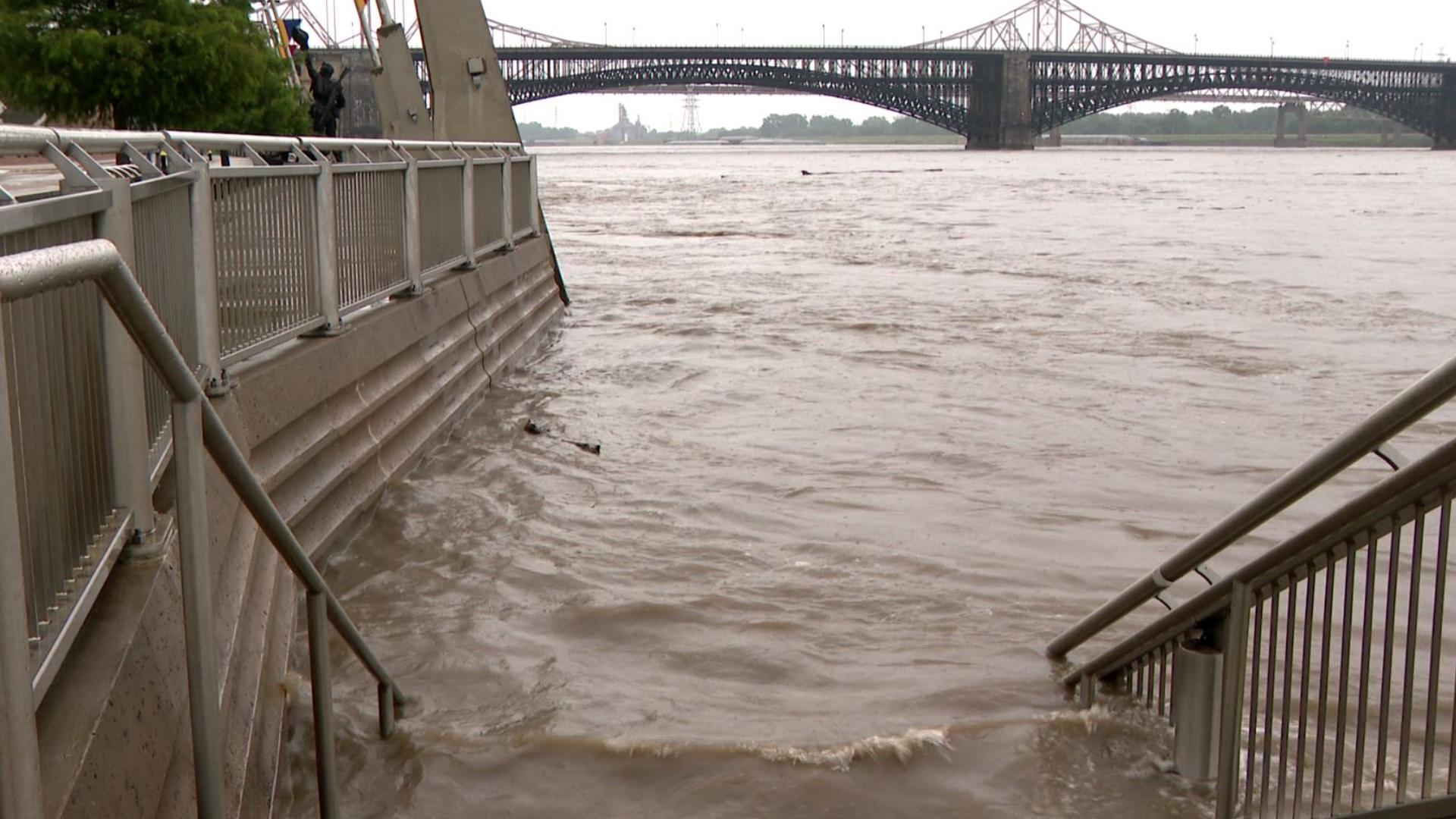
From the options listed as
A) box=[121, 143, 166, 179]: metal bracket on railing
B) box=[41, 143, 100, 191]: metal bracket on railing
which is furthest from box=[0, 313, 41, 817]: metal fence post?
box=[121, 143, 166, 179]: metal bracket on railing

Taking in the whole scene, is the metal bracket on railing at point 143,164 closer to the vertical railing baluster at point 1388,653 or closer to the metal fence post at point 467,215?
the vertical railing baluster at point 1388,653

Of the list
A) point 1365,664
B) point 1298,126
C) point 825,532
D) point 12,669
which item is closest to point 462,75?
point 825,532

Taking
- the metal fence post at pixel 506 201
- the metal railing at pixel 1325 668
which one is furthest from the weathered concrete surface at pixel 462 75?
the metal railing at pixel 1325 668

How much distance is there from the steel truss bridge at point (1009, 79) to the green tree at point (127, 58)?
86046 mm

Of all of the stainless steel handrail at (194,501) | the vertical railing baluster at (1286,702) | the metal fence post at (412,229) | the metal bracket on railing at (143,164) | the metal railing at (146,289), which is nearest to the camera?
the stainless steel handrail at (194,501)

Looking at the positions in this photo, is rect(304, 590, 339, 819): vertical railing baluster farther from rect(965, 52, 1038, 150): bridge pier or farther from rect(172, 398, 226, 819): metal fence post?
rect(965, 52, 1038, 150): bridge pier

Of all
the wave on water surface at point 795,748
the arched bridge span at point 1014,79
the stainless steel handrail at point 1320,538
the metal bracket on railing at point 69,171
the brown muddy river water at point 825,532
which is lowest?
the brown muddy river water at point 825,532

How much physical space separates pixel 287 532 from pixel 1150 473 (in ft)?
21.4

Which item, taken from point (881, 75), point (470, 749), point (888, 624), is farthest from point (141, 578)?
point (881, 75)

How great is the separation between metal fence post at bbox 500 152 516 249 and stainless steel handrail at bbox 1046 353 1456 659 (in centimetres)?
1005

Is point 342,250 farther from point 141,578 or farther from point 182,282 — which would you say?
point 141,578

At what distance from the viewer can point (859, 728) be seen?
486 cm

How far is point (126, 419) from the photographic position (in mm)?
3289

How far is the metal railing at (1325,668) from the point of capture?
9.54ft
